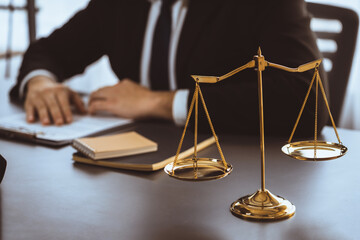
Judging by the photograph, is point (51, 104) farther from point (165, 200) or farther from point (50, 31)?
point (50, 31)

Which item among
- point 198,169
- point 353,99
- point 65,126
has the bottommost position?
point 353,99

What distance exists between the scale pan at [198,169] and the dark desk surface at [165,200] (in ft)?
0.23

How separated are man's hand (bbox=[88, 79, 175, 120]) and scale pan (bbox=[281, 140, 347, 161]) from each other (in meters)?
0.68

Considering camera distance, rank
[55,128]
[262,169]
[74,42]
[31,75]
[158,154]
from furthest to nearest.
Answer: [74,42]
[31,75]
[55,128]
[158,154]
[262,169]

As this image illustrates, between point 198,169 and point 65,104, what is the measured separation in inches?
32.1

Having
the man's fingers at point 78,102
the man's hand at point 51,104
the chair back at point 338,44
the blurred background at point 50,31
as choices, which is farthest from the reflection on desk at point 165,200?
the blurred background at point 50,31

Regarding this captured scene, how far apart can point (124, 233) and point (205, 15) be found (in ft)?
3.50

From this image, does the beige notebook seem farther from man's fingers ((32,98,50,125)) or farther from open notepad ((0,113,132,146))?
man's fingers ((32,98,50,125))

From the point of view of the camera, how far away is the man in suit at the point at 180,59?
3.93 ft

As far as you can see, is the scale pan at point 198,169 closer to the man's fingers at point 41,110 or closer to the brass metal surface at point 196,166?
the brass metal surface at point 196,166

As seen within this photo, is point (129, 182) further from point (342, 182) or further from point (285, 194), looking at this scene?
point (342, 182)

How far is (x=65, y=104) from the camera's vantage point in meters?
1.38

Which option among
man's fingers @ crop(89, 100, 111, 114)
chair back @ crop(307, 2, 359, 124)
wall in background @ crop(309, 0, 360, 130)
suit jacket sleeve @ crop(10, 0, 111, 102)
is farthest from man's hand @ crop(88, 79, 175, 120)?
wall in background @ crop(309, 0, 360, 130)

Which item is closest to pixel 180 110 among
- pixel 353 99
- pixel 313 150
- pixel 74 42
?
pixel 313 150
